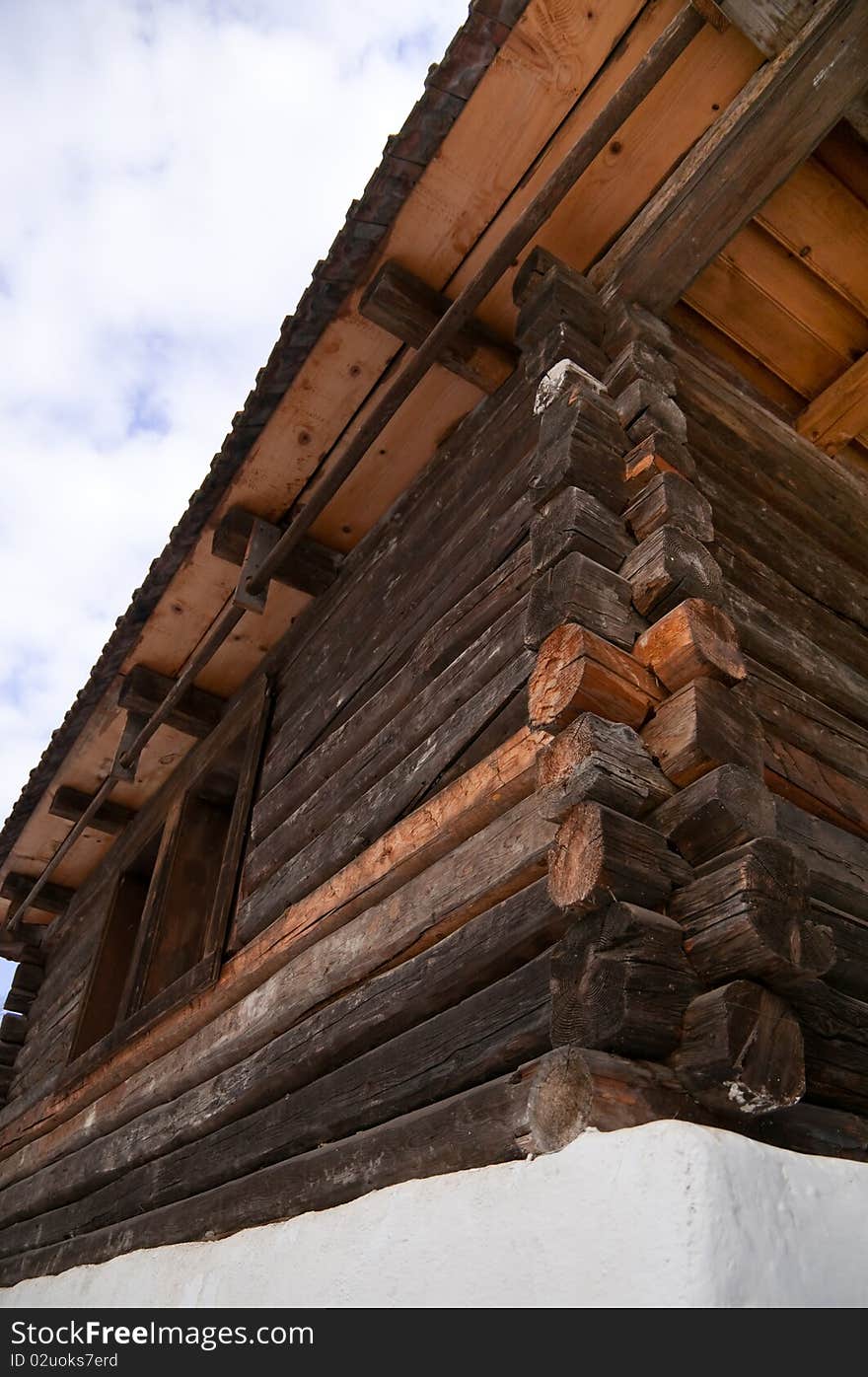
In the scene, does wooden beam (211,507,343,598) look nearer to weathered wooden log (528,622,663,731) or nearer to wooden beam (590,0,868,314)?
wooden beam (590,0,868,314)

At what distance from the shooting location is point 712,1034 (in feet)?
5.45

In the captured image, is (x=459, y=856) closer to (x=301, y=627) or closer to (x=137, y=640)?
(x=301, y=627)

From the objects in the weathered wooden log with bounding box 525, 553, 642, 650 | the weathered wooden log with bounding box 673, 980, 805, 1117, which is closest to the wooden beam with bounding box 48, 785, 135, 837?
the weathered wooden log with bounding box 525, 553, 642, 650

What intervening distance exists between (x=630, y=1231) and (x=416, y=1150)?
0.78m

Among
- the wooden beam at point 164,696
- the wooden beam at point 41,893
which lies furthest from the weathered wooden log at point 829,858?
the wooden beam at point 41,893

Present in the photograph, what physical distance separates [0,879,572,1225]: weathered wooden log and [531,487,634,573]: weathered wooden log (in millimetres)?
833

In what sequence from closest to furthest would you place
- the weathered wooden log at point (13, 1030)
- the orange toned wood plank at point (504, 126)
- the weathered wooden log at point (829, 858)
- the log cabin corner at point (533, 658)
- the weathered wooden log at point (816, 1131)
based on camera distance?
the weathered wooden log at point (816, 1131), the log cabin corner at point (533, 658), the weathered wooden log at point (829, 858), the orange toned wood plank at point (504, 126), the weathered wooden log at point (13, 1030)

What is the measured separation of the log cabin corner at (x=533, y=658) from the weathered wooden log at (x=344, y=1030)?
0.01 m

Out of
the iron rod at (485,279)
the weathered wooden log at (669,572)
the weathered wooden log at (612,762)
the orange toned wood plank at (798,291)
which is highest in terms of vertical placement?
the orange toned wood plank at (798,291)

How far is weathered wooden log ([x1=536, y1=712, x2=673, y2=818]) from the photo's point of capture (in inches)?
76.8

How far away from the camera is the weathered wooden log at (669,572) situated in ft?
7.67

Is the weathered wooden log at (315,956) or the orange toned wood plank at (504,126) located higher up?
the orange toned wood plank at (504,126)

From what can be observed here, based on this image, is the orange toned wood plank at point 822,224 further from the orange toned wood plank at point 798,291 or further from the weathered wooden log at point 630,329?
the weathered wooden log at point 630,329

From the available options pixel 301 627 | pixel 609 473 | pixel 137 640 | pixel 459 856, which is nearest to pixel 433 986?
pixel 459 856
